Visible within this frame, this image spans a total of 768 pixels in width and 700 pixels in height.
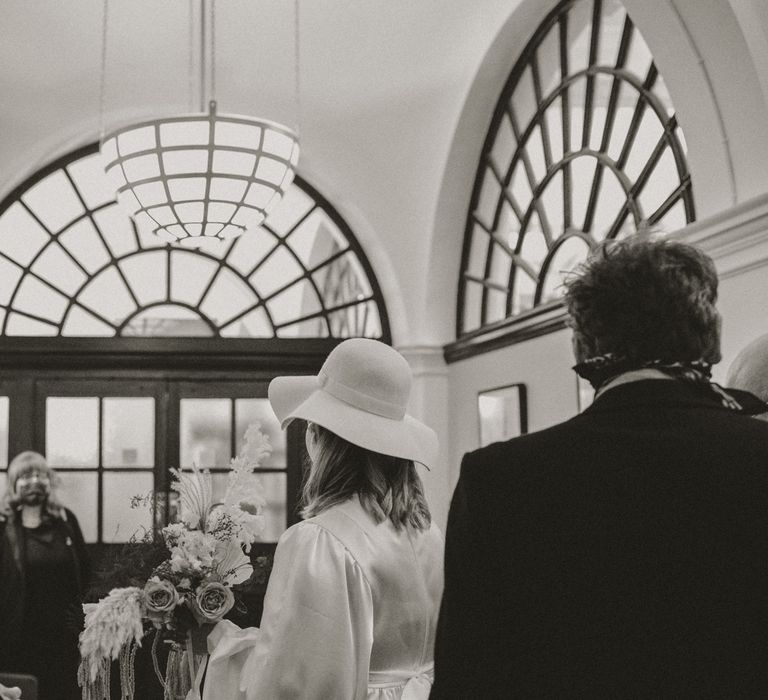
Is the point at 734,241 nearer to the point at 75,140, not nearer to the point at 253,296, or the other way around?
the point at 253,296

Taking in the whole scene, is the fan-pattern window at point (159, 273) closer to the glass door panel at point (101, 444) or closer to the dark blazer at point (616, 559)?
the glass door panel at point (101, 444)

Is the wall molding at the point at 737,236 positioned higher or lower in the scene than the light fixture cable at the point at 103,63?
lower

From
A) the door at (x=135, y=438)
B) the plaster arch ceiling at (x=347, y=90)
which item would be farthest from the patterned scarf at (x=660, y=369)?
the door at (x=135, y=438)

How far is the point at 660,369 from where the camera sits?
1364mm

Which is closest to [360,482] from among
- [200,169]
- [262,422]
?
[200,169]

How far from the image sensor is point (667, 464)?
4.20 ft

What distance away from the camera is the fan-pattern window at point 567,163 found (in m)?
4.80

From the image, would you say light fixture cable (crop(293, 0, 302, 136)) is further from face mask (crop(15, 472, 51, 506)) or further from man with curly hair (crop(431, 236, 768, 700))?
man with curly hair (crop(431, 236, 768, 700))

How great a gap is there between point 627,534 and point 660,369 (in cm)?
22

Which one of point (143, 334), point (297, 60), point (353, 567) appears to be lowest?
point (353, 567)

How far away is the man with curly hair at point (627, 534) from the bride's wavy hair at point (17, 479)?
4590 mm

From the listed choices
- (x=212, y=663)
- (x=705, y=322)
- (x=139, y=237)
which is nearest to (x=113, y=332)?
(x=139, y=237)

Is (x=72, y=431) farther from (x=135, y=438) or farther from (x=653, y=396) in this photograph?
(x=653, y=396)

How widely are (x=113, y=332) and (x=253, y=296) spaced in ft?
3.02
